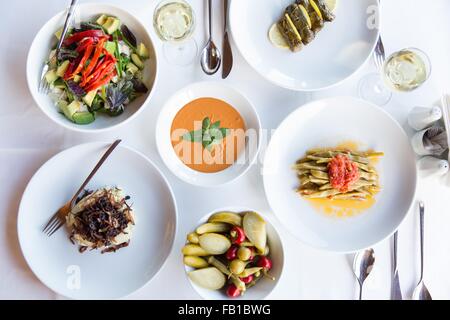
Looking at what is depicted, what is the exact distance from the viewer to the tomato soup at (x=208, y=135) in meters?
1.66

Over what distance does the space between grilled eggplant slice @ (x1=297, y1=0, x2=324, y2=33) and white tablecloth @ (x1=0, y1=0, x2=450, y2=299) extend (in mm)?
272

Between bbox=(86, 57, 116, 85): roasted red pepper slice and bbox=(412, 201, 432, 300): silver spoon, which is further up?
bbox=(86, 57, 116, 85): roasted red pepper slice

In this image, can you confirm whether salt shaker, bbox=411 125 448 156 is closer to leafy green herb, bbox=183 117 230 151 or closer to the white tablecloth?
the white tablecloth

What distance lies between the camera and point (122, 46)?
1.61 m

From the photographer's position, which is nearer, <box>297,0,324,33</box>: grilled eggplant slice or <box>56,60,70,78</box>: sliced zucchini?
<box>56,60,70,78</box>: sliced zucchini

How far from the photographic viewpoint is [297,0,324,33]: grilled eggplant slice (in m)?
1.66

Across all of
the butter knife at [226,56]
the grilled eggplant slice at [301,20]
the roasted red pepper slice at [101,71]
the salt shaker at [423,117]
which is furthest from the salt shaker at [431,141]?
the roasted red pepper slice at [101,71]

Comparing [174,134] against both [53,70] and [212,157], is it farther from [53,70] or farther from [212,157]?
[53,70]

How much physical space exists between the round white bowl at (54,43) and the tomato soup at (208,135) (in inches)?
7.2

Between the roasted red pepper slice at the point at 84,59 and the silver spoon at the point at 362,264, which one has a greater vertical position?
the roasted red pepper slice at the point at 84,59

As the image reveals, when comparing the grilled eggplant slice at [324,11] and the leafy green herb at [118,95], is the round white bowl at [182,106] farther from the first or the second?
the grilled eggplant slice at [324,11]

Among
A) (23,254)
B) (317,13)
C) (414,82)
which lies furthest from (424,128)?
(23,254)

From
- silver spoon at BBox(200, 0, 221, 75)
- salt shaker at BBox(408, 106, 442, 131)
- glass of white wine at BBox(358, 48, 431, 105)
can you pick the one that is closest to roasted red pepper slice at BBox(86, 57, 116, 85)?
silver spoon at BBox(200, 0, 221, 75)

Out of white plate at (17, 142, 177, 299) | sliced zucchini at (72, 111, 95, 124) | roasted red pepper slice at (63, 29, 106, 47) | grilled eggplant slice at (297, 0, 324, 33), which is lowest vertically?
white plate at (17, 142, 177, 299)
